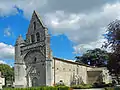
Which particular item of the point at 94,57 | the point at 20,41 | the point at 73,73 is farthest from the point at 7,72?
the point at 73,73

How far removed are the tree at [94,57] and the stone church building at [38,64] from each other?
30.2 meters

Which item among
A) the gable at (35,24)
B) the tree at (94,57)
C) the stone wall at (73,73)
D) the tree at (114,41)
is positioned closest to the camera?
the tree at (114,41)

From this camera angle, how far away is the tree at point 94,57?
317ft

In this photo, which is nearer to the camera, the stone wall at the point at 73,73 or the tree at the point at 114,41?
the tree at the point at 114,41

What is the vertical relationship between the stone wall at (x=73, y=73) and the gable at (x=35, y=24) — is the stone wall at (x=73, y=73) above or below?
below

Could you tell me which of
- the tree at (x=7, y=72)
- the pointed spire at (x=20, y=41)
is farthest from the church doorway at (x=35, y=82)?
the tree at (x=7, y=72)

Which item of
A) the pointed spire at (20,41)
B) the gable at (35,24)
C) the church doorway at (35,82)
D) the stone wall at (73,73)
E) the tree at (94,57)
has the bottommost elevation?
the church doorway at (35,82)

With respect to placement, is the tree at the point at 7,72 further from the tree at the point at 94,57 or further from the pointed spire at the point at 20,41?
the pointed spire at the point at 20,41

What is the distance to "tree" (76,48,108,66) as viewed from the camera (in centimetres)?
9669

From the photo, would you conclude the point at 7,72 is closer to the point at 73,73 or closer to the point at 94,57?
the point at 94,57

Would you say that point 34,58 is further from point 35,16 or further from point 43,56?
point 35,16

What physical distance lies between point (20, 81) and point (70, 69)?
1392 cm

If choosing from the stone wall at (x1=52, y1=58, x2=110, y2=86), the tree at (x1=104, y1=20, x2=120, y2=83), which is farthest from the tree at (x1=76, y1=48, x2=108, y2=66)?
the tree at (x1=104, y1=20, x2=120, y2=83)

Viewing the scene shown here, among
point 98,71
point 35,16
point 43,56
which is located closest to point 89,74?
point 98,71
